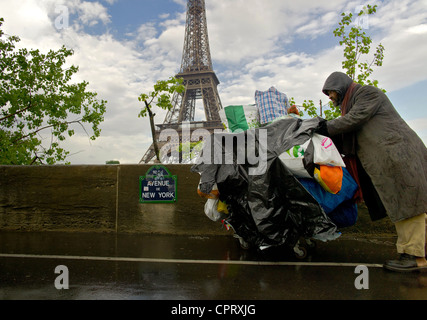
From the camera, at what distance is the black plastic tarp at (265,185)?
3.06 m

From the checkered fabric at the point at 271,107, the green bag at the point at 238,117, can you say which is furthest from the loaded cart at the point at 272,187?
the checkered fabric at the point at 271,107

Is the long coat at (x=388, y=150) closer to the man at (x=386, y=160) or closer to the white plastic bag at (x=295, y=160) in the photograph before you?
the man at (x=386, y=160)

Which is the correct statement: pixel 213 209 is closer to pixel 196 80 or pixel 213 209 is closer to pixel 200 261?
pixel 200 261

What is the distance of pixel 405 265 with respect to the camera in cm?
295

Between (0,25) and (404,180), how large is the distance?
401 inches

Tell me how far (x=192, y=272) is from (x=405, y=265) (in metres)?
1.88

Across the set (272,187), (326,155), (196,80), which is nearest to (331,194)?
(326,155)

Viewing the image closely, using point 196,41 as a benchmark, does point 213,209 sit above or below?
below

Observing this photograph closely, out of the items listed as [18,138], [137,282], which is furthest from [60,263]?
[18,138]

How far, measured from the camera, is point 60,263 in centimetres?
320

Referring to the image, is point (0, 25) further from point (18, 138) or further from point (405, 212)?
point (405, 212)

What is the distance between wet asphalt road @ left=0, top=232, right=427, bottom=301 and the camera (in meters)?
2.37

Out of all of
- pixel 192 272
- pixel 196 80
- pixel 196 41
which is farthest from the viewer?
pixel 196 41

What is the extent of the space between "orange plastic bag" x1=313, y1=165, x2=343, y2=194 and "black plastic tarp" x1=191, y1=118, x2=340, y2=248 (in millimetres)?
172
